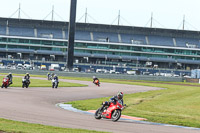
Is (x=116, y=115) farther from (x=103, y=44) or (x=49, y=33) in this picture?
(x=49, y=33)

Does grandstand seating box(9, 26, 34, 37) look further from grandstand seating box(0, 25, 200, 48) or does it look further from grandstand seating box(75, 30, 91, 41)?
grandstand seating box(75, 30, 91, 41)

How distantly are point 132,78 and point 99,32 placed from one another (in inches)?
1757

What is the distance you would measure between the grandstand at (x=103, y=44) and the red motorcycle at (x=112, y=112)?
9907cm

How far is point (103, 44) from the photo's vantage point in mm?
124062

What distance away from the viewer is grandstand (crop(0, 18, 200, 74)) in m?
→ 122

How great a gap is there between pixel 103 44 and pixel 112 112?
105114mm

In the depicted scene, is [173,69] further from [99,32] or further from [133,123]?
[133,123]

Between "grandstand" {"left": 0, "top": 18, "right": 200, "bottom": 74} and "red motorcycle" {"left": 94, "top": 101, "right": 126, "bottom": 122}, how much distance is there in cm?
9907

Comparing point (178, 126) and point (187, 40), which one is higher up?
point (187, 40)

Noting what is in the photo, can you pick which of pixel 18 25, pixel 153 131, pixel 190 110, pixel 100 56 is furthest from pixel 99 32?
pixel 153 131

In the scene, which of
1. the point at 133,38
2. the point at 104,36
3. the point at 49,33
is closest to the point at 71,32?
the point at 49,33

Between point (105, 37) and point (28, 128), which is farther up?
point (105, 37)

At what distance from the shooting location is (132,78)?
289ft

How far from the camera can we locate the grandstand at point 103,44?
122 metres
